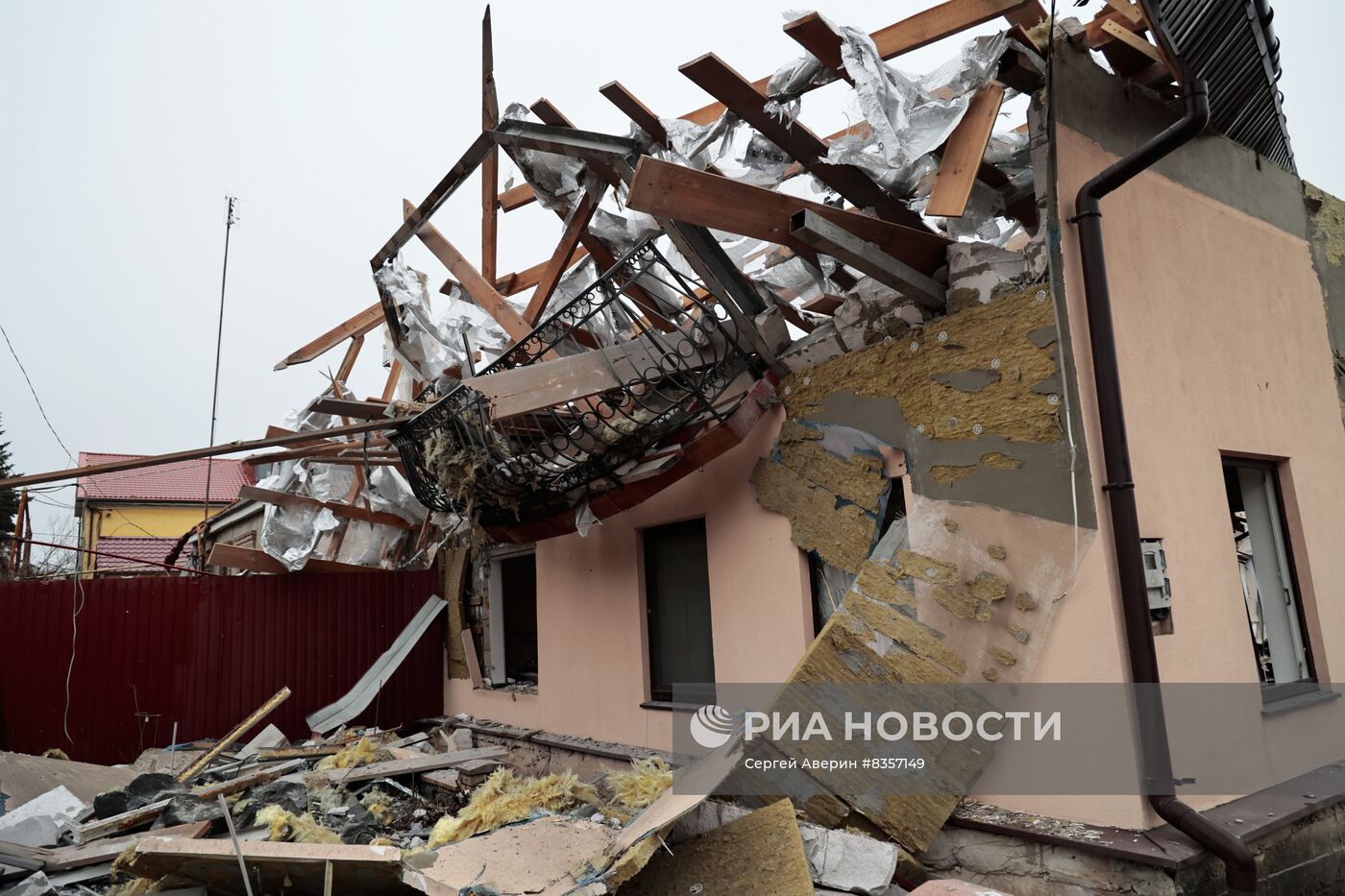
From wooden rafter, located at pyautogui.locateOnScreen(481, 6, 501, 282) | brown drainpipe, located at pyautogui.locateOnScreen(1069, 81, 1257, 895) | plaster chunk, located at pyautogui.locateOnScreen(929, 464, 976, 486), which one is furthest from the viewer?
wooden rafter, located at pyautogui.locateOnScreen(481, 6, 501, 282)

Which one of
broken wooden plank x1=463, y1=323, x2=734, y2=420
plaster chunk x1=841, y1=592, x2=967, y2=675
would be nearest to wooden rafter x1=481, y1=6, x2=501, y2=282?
broken wooden plank x1=463, y1=323, x2=734, y2=420

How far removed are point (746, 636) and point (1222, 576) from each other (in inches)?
105

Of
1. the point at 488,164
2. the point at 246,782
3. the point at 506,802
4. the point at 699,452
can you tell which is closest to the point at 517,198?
the point at 488,164

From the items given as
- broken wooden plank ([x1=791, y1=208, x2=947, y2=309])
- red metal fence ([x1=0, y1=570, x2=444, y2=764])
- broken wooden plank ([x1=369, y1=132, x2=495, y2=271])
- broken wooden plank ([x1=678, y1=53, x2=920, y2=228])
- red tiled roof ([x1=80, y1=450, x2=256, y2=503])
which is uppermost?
red tiled roof ([x1=80, y1=450, x2=256, y2=503])

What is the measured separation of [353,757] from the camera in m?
7.26

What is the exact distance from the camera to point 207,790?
6133mm

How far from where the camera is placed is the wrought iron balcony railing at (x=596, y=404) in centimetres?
495

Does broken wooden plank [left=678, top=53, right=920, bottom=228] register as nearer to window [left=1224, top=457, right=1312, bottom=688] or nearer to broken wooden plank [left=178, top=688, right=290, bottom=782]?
window [left=1224, top=457, right=1312, bottom=688]

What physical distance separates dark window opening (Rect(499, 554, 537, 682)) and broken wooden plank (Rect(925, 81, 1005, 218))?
5600 millimetres

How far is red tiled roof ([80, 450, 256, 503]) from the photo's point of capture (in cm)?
2417

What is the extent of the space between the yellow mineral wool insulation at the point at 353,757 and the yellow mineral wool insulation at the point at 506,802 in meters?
2.12

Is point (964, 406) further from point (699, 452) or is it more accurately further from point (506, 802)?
point (506, 802)

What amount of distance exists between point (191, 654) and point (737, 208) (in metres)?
7.88

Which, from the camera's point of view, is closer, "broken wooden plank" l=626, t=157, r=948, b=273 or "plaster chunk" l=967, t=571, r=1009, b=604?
"broken wooden plank" l=626, t=157, r=948, b=273
